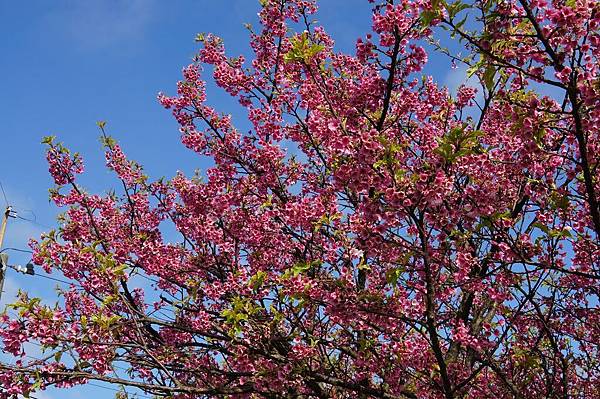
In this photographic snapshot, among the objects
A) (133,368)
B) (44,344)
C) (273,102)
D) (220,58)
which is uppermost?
(220,58)

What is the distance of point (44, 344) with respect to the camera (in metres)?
5.74

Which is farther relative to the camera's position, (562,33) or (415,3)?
(415,3)

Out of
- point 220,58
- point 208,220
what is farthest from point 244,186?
point 220,58

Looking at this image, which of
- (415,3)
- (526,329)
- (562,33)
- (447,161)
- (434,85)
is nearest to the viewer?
(562,33)

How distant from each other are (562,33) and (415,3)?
199cm

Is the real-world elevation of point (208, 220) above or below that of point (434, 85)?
below

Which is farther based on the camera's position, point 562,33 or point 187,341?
point 187,341

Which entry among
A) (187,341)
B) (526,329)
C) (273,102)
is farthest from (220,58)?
(526,329)

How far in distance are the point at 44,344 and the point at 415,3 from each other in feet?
16.6

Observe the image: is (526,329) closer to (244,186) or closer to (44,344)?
(244,186)

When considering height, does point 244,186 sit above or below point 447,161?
above

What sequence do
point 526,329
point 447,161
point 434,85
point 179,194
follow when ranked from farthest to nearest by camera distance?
point 179,194
point 434,85
point 526,329
point 447,161

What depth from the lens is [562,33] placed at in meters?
3.96

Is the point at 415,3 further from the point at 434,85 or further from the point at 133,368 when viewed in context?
the point at 133,368
